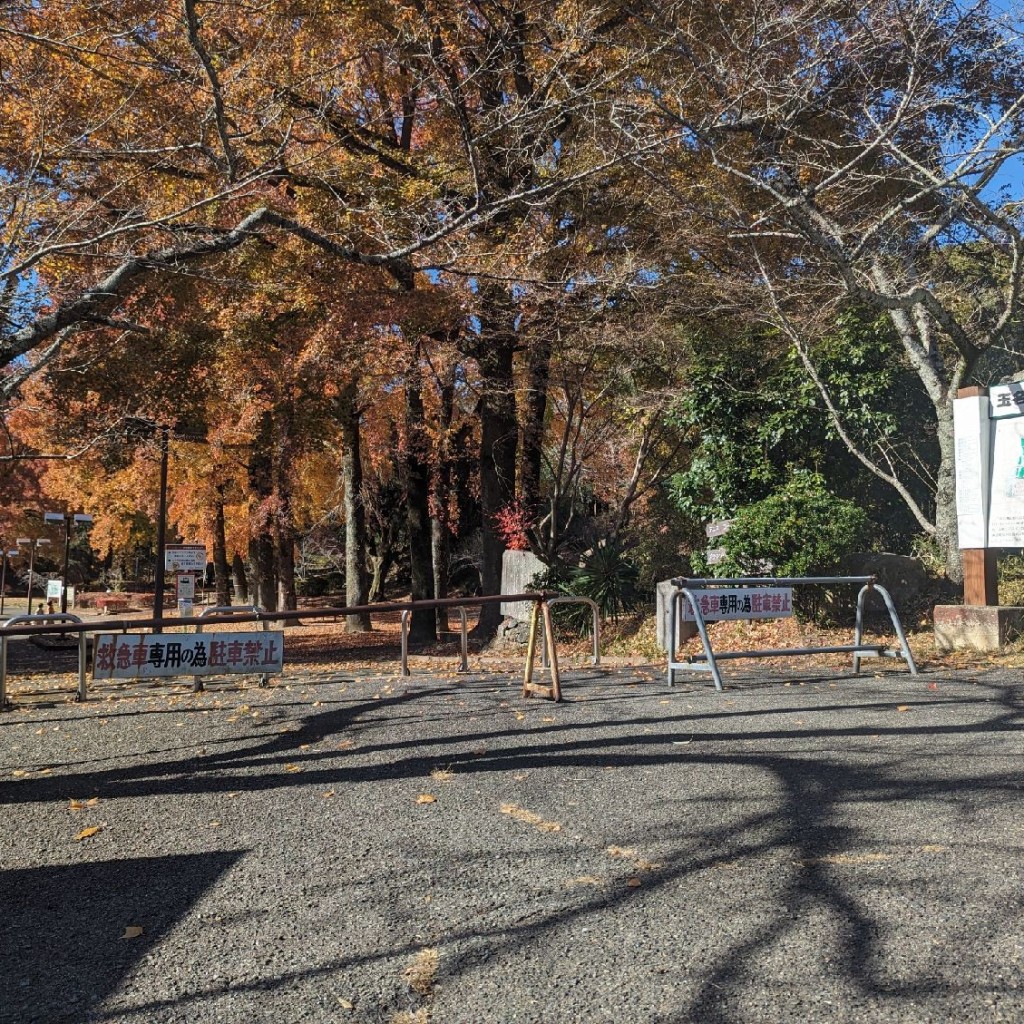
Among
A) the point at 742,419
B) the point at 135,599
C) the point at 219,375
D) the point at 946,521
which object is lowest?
the point at 135,599

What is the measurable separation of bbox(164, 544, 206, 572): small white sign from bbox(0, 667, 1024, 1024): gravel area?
40.7 ft

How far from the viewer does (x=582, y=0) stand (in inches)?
508

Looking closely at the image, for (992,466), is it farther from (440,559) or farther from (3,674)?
(440,559)

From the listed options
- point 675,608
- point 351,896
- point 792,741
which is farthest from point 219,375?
point 351,896

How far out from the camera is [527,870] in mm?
3955

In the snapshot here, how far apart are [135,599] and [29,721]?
32530 millimetres

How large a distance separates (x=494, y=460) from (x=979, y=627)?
30.9 feet

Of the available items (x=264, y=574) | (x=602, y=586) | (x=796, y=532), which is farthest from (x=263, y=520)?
(x=796, y=532)

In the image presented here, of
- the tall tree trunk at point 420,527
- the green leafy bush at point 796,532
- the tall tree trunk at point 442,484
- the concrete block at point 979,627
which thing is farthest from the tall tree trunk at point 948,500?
the tall tree trunk at point 420,527

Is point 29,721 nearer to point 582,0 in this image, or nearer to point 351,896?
point 351,896

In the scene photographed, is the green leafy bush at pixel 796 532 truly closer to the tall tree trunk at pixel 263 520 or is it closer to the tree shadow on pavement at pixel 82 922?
the tree shadow on pavement at pixel 82 922

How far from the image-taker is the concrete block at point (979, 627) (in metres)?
10.1

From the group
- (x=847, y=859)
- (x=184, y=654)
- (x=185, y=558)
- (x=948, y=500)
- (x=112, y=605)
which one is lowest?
(x=112, y=605)

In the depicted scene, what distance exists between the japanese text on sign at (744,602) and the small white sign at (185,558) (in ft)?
44.3
